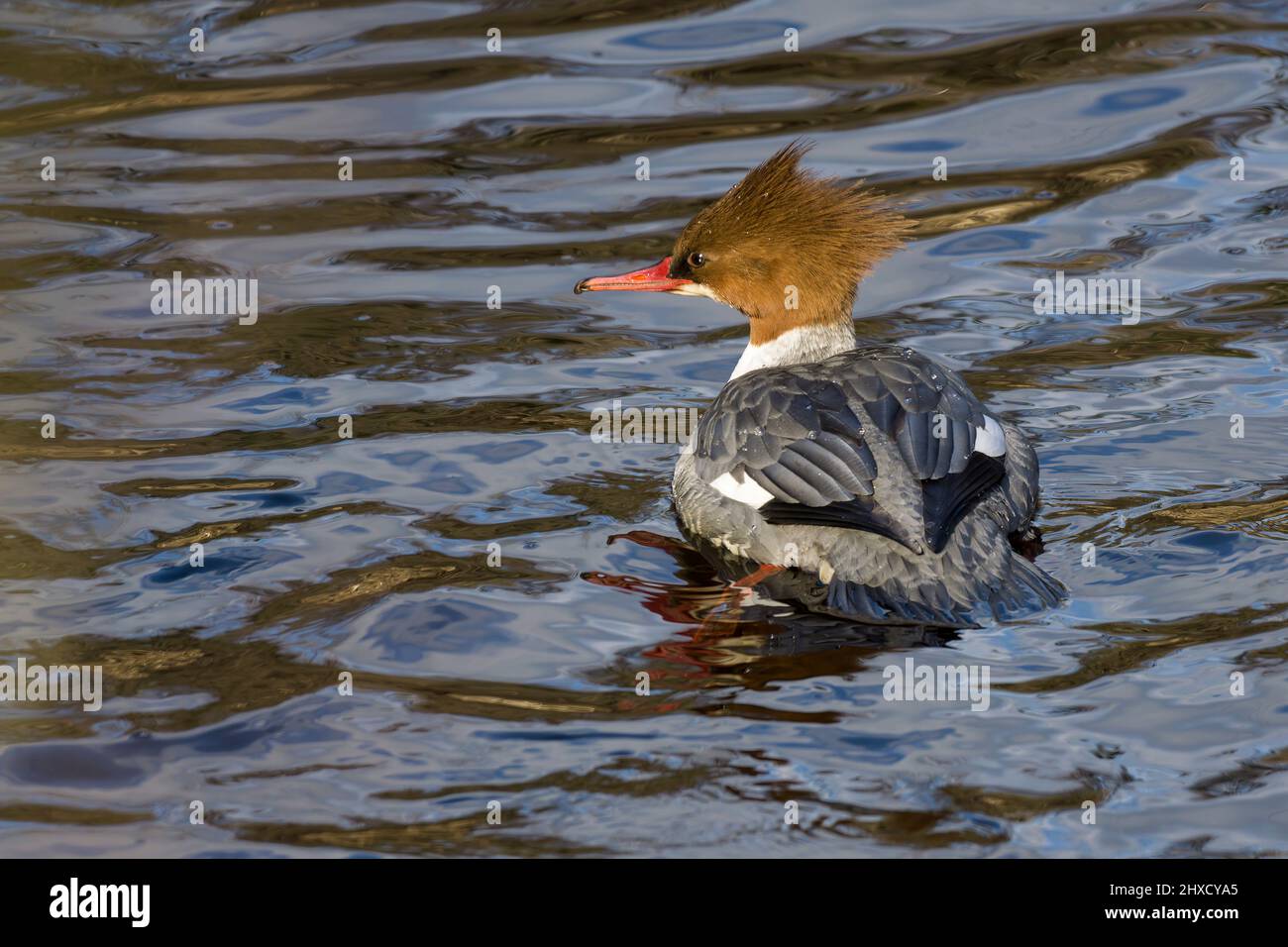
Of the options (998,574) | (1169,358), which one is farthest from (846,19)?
(998,574)

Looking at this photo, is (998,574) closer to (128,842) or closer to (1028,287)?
(128,842)

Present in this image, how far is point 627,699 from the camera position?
516cm

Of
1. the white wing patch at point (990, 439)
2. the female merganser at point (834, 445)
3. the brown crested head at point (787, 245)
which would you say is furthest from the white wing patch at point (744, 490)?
the brown crested head at point (787, 245)

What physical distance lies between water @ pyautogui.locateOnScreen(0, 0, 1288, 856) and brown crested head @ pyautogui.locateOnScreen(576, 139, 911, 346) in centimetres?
75

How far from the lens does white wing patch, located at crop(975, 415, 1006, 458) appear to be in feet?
19.9

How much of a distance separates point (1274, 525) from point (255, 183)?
6550mm

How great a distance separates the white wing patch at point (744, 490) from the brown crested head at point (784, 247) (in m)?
1.12

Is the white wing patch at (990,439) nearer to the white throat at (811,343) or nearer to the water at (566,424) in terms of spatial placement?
the water at (566,424)

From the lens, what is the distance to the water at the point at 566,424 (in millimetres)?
4664

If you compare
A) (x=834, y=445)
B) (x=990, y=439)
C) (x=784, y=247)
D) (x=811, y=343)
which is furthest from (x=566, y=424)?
(x=990, y=439)

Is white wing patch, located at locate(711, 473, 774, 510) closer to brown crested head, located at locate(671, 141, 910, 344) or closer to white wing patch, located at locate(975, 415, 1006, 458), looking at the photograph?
white wing patch, located at locate(975, 415, 1006, 458)

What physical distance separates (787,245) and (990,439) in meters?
1.32

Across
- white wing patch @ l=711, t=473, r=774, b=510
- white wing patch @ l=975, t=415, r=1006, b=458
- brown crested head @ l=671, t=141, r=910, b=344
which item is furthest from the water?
brown crested head @ l=671, t=141, r=910, b=344
